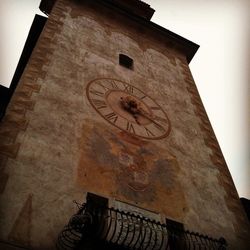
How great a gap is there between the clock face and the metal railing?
7.19 ft

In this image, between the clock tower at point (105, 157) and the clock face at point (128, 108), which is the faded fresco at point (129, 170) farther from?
the clock face at point (128, 108)

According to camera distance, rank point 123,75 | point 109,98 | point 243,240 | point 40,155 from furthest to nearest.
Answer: point 123,75, point 109,98, point 243,240, point 40,155

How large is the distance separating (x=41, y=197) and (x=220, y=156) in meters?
4.07

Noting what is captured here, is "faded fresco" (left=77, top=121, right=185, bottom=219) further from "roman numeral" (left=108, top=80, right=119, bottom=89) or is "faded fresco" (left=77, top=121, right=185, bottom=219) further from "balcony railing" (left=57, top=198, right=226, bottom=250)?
"roman numeral" (left=108, top=80, right=119, bottom=89)

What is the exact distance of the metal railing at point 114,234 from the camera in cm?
401

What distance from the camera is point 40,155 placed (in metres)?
5.02

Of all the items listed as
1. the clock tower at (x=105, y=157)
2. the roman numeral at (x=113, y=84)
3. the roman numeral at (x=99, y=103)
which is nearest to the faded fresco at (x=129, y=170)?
the clock tower at (x=105, y=157)

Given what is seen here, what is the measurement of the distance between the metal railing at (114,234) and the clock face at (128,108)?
7.19ft

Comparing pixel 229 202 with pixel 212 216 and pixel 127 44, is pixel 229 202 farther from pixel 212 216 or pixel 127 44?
pixel 127 44

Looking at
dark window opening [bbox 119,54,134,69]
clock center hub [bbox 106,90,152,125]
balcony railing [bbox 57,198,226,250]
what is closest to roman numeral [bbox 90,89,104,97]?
clock center hub [bbox 106,90,152,125]

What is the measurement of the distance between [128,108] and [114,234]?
3.31 metres

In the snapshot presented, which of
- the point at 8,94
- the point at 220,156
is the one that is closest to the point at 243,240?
the point at 220,156

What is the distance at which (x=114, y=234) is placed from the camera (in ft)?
13.8

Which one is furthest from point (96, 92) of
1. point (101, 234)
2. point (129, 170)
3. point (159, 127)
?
point (101, 234)
